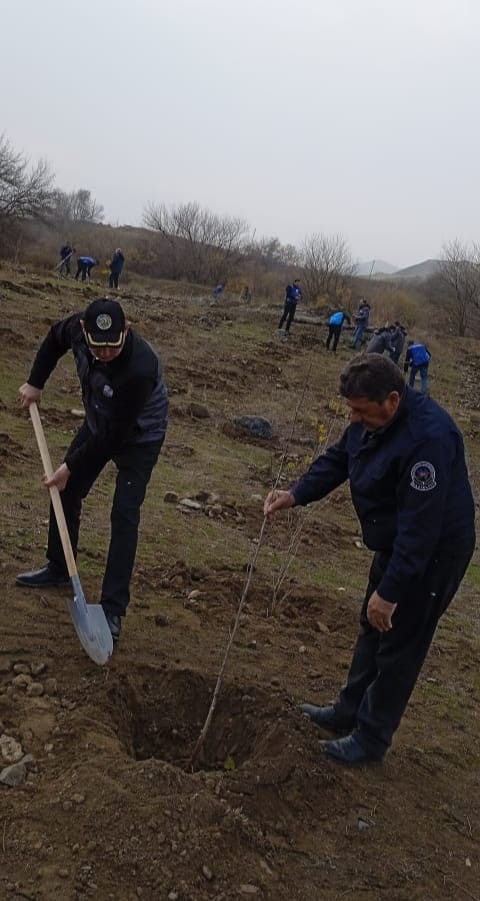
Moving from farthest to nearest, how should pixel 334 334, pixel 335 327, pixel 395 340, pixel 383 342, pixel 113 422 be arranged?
pixel 334 334 → pixel 335 327 → pixel 395 340 → pixel 383 342 → pixel 113 422

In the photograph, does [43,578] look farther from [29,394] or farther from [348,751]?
[348,751]

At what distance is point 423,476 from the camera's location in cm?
265

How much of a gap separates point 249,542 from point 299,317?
17.8m

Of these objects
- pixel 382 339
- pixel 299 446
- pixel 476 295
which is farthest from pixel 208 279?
→ pixel 299 446

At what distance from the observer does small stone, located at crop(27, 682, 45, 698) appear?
325 centimetres

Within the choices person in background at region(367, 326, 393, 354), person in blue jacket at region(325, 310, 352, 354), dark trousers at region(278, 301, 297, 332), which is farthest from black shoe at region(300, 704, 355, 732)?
dark trousers at region(278, 301, 297, 332)

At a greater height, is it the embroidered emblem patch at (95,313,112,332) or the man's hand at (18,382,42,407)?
the embroidered emblem patch at (95,313,112,332)

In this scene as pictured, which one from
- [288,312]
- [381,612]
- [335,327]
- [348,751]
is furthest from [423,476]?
[288,312]

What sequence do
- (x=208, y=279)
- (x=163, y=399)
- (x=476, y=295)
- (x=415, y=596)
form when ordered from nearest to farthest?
(x=415, y=596)
(x=163, y=399)
(x=476, y=295)
(x=208, y=279)

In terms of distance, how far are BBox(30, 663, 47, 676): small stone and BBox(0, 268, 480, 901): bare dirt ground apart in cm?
1

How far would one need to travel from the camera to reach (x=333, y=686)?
387 cm

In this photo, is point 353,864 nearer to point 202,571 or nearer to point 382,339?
point 202,571

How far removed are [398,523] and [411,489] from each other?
0.15m

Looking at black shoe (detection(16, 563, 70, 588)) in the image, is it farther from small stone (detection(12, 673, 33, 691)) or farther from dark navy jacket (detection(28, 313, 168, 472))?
small stone (detection(12, 673, 33, 691))
